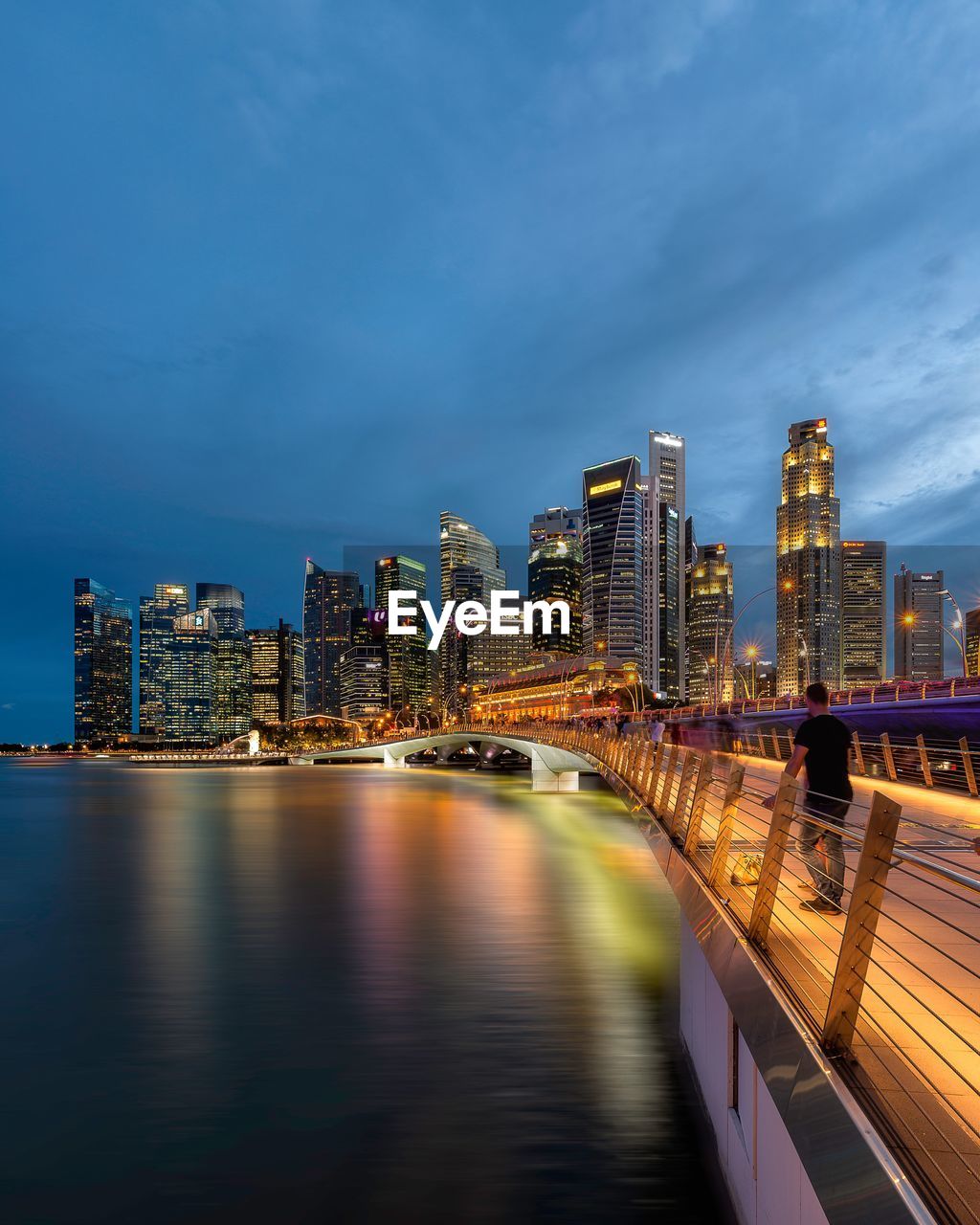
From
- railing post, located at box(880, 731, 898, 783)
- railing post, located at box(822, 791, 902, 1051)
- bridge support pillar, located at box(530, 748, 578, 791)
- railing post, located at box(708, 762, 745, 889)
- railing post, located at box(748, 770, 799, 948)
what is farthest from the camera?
bridge support pillar, located at box(530, 748, 578, 791)

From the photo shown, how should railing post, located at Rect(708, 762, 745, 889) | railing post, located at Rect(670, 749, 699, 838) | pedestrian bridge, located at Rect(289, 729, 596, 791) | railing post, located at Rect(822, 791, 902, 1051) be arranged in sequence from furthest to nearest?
pedestrian bridge, located at Rect(289, 729, 596, 791)
railing post, located at Rect(670, 749, 699, 838)
railing post, located at Rect(708, 762, 745, 889)
railing post, located at Rect(822, 791, 902, 1051)

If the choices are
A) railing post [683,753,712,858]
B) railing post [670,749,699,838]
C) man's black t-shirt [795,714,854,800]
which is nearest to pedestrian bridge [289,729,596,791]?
railing post [670,749,699,838]

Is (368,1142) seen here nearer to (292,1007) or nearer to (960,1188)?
(292,1007)

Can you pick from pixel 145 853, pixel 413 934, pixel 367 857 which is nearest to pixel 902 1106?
pixel 413 934

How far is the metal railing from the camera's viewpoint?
10.7 feet

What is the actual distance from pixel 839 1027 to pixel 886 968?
7.72ft

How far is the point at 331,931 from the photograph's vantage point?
2005cm

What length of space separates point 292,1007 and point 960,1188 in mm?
12844

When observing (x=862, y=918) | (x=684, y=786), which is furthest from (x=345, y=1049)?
(x=862, y=918)

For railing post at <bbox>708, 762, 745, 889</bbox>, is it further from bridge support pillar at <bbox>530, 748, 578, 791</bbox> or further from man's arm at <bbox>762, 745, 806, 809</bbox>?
bridge support pillar at <bbox>530, 748, 578, 791</bbox>

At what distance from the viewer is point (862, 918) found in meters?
3.83

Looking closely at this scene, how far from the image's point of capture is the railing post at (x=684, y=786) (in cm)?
1182

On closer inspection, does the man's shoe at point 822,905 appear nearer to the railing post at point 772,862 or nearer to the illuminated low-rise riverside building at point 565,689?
the railing post at point 772,862

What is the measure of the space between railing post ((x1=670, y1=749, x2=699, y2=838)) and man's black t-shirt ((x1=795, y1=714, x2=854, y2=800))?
4068mm
